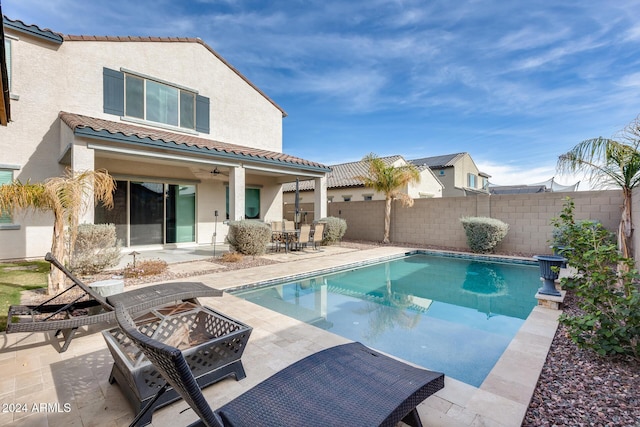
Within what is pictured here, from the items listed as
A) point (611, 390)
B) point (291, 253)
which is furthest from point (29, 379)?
point (291, 253)

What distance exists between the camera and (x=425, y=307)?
6441 mm

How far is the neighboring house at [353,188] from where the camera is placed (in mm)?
22453

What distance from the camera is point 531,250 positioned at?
11.9m

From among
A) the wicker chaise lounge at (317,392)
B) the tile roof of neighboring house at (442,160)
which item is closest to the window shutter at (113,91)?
the wicker chaise lounge at (317,392)

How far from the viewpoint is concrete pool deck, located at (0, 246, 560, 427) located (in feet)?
8.08

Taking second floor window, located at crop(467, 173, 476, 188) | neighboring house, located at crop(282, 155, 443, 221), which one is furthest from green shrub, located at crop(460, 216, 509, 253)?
second floor window, located at crop(467, 173, 476, 188)

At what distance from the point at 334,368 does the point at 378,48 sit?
11.8 metres

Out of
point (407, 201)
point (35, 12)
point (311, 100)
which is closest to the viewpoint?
point (35, 12)

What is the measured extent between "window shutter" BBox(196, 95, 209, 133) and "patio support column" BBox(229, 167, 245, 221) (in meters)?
3.44

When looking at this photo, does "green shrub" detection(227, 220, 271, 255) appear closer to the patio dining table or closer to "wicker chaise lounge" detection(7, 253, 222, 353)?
the patio dining table

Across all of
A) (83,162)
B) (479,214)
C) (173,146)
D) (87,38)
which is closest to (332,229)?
(479,214)

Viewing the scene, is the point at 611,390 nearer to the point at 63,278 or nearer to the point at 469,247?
the point at 63,278

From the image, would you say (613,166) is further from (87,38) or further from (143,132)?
(87,38)

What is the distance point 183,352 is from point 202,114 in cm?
1244
